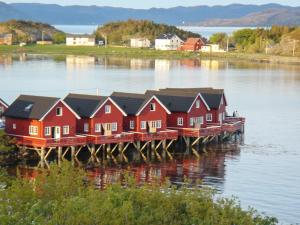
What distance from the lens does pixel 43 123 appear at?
46594mm

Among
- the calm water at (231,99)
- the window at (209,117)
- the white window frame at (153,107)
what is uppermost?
the white window frame at (153,107)

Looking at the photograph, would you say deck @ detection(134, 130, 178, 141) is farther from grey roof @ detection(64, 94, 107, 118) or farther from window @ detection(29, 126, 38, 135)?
window @ detection(29, 126, 38, 135)

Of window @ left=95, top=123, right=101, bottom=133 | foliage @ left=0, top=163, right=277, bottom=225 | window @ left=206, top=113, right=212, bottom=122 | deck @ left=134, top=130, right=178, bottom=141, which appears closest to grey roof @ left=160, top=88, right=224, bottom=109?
window @ left=206, top=113, right=212, bottom=122

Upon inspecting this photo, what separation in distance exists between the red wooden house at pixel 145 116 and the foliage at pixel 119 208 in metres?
24.9

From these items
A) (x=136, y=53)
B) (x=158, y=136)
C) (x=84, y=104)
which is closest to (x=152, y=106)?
(x=158, y=136)

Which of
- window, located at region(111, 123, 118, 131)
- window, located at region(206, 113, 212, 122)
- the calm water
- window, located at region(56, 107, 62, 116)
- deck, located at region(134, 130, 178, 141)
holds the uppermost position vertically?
window, located at region(56, 107, 62, 116)

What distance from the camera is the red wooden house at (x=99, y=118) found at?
49125 millimetres

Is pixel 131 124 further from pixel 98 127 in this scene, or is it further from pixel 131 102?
pixel 98 127

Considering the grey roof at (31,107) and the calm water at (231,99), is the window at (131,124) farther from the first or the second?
the grey roof at (31,107)

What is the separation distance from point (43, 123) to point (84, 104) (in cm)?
418

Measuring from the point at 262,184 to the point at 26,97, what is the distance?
15.0 metres

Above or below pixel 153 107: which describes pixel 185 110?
below

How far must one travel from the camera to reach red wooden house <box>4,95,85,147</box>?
46.6 metres

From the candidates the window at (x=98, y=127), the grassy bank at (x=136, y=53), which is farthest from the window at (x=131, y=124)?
the grassy bank at (x=136, y=53)
